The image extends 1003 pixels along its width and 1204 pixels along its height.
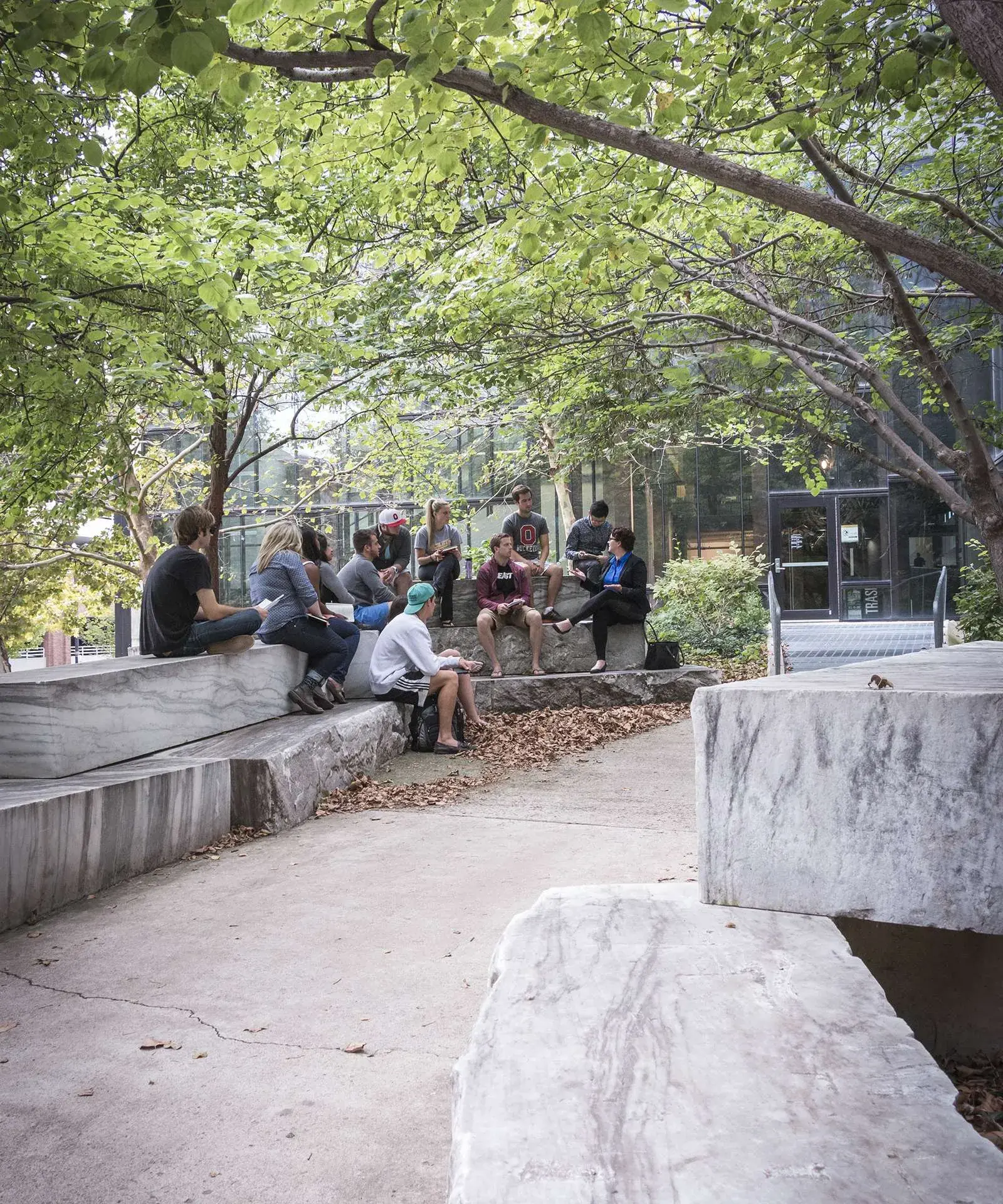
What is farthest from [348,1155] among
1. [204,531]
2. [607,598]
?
[607,598]

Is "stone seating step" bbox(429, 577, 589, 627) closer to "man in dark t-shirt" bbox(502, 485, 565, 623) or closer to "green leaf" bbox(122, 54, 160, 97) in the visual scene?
"man in dark t-shirt" bbox(502, 485, 565, 623)

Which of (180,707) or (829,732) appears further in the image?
(180,707)

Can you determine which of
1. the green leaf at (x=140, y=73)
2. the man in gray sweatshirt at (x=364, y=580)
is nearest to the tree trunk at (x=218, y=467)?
the man in gray sweatshirt at (x=364, y=580)

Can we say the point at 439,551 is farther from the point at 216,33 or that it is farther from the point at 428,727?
the point at 216,33

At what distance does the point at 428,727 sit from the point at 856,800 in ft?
21.1

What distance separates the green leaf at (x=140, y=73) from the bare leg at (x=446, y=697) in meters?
6.30

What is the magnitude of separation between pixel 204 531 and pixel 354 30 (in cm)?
418

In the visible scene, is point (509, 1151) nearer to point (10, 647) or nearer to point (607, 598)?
point (607, 598)

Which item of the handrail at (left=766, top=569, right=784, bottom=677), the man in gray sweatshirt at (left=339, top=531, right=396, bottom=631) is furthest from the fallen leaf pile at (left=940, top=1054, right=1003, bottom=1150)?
the handrail at (left=766, top=569, right=784, bottom=677)

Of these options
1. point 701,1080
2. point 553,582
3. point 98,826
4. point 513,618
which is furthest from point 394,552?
point 701,1080

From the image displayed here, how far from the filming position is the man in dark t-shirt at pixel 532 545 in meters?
12.2

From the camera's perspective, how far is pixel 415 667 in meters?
9.00

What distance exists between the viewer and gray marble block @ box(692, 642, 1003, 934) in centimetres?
282

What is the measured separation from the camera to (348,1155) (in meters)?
2.69
